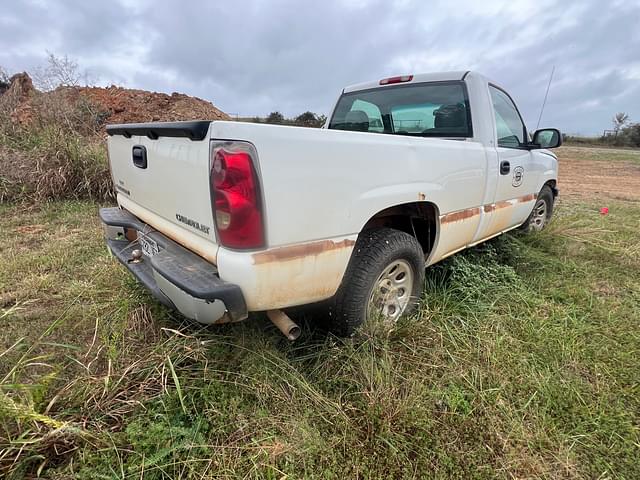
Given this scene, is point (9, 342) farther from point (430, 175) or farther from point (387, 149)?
point (430, 175)

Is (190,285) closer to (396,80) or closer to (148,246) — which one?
(148,246)

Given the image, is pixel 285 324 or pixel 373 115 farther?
pixel 373 115

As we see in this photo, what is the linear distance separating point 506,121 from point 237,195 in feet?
9.80

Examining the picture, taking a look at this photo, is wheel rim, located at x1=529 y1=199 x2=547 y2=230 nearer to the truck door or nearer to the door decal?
the truck door

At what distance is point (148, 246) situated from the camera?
2.15 metres

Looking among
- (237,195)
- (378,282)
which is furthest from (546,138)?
→ (237,195)

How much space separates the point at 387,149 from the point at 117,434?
1.87 metres

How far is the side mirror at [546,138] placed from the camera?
3635 mm

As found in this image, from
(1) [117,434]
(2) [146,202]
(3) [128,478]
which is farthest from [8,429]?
(2) [146,202]

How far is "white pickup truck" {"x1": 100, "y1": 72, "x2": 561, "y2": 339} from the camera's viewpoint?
1.52m

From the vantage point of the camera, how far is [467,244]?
301cm

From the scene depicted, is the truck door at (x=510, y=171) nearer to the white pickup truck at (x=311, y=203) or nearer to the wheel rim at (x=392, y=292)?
the white pickup truck at (x=311, y=203)

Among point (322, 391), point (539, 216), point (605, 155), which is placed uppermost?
A: point (605, 155)

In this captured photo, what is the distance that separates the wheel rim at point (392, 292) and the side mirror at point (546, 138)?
2225mm
